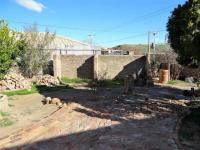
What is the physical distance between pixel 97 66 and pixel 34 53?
17.2 ft

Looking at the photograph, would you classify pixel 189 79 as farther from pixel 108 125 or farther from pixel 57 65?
pixel 108 125

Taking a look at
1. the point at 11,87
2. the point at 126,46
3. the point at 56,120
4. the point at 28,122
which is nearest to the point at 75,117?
the point at 56,120

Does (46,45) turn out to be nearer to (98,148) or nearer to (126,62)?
(126,62)

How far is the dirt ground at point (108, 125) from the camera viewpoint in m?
8.32

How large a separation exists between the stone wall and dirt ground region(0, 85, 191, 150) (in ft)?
30.4

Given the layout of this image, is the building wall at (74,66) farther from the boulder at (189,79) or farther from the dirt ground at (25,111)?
the dirt ground at (25,111)

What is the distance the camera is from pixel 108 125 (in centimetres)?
1016

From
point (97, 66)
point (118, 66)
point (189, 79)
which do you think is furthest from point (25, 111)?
point (189, 79)

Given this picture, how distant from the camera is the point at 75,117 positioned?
11414 millimetres

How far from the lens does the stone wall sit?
24.7 metres

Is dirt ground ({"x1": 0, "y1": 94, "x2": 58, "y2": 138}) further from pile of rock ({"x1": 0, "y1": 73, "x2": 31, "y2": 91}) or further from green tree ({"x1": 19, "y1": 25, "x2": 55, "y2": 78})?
green tree ({"x1": 19, "y1": 25, "x2": 55, "y2": 78})

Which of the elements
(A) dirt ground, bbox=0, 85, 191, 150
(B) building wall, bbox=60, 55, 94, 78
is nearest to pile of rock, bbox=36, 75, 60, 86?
(B) building wall, bbox=60, 55, 94, 78

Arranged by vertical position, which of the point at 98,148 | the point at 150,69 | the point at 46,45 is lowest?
the point at 98,148

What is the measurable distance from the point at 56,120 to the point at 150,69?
48.7 ft
